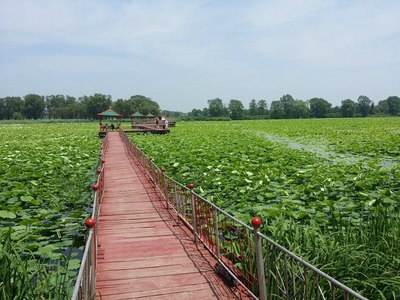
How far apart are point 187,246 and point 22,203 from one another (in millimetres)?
4375

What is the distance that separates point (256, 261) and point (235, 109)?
98181 mm

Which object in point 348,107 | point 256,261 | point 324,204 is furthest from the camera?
point 348,107

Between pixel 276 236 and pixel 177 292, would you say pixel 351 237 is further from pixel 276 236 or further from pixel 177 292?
pixel 177 292

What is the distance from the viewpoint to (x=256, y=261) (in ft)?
10.4

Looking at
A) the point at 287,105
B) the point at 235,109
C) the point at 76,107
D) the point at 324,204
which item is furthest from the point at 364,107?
the point at 324,204

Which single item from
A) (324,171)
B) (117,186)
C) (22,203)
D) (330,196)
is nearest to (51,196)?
(22,203)

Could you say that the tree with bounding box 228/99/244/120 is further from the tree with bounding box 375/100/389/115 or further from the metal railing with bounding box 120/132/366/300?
the metal railing with bounding box 120/132/366/300

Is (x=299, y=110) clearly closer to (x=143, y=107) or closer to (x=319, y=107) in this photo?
(x=319, y=107)

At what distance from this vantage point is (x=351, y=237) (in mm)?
4008

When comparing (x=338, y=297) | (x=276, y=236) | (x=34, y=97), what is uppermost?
(x=34, y=97)

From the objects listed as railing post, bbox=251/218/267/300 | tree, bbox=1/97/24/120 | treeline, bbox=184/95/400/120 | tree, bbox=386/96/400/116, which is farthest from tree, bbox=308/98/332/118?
railing post, bbox=251/218/267/300

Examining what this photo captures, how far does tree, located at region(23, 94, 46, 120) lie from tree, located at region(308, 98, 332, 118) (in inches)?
3384

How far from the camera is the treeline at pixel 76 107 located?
8112 cm

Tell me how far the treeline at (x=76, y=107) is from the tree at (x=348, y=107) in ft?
184
